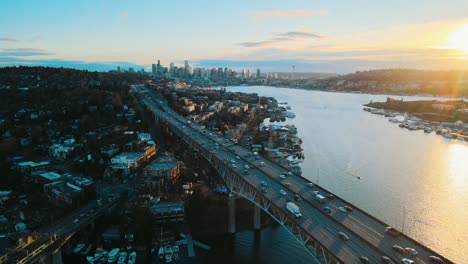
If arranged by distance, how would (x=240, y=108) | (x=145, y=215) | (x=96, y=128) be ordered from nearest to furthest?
(x=145, y=215)
(x=96, y=128)
(x=240, y=108)

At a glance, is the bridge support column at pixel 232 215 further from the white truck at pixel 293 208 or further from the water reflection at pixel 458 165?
the water reflection at pixel 458 165

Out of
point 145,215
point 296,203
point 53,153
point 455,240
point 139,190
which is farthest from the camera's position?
point 53,153

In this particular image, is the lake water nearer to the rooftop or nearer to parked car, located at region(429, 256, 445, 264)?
parked car, located at region(429, 256, 445, 264)

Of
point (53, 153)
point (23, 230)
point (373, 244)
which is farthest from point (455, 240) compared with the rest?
point (53, 153)

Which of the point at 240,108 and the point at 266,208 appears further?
the point at 240,108

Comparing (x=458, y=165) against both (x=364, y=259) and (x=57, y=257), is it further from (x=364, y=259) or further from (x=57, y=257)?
(x=57, y=257)

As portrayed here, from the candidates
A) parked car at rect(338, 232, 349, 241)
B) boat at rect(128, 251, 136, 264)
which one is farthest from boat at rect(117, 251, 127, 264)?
parked car at rect(338, 232, 349, 241)

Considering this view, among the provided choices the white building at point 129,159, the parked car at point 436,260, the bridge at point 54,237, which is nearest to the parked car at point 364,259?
the parked car at point 436,260

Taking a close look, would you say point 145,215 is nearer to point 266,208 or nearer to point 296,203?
point 266,208

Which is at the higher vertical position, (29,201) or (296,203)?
(296,203)
